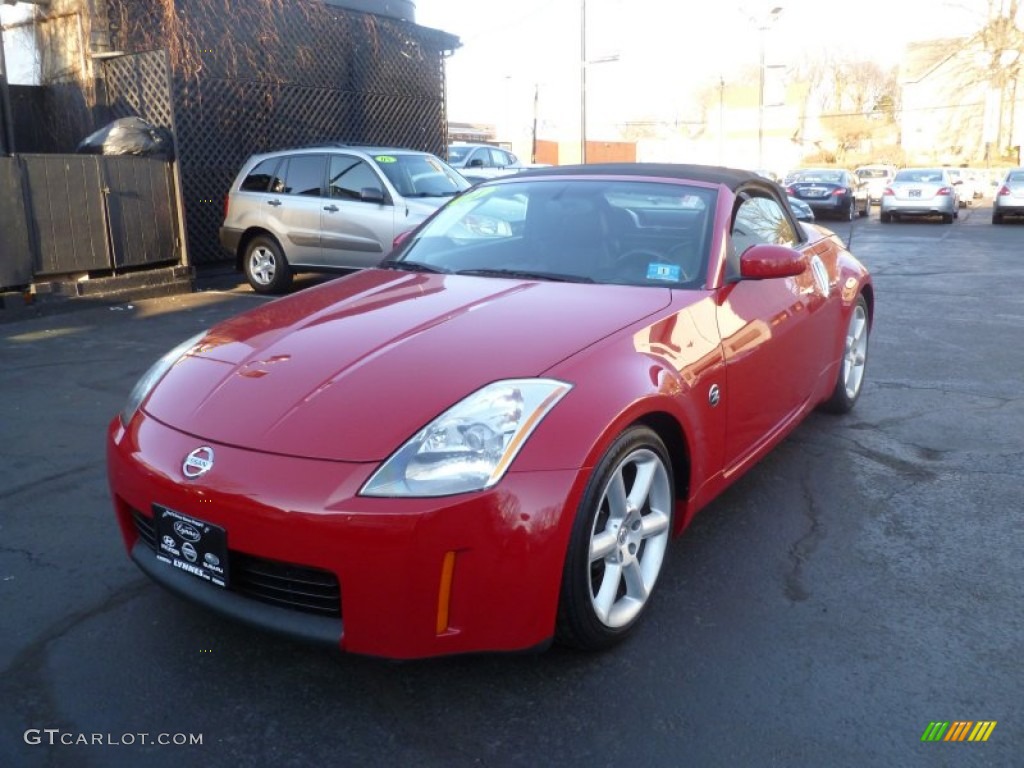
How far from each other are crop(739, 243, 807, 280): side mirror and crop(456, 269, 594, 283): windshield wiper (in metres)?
0.62

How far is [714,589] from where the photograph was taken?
3281mm

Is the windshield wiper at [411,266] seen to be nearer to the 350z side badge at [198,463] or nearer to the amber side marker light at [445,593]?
the 350z side badge at [198,463]

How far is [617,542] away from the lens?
2.84 meters

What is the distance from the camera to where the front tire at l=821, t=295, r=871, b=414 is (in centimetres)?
527

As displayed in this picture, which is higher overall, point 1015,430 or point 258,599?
point 258,599

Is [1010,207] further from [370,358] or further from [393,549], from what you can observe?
[393,549]

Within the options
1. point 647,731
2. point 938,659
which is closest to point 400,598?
point 647,731

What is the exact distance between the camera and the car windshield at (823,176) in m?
25.5

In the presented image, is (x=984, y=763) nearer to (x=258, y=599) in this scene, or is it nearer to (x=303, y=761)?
(x=303, y=761)

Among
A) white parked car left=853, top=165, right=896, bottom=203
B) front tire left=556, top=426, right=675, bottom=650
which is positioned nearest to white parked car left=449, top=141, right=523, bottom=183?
front tire left=556, top=426, right=675, bottom=650

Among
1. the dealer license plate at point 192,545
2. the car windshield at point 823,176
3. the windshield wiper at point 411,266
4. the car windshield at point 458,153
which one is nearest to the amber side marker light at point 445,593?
the dealer license plate at point 192,545

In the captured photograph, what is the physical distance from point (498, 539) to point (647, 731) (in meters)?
0.67

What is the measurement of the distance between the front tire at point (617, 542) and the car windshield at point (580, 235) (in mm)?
897

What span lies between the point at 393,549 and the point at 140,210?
8.84 metres
